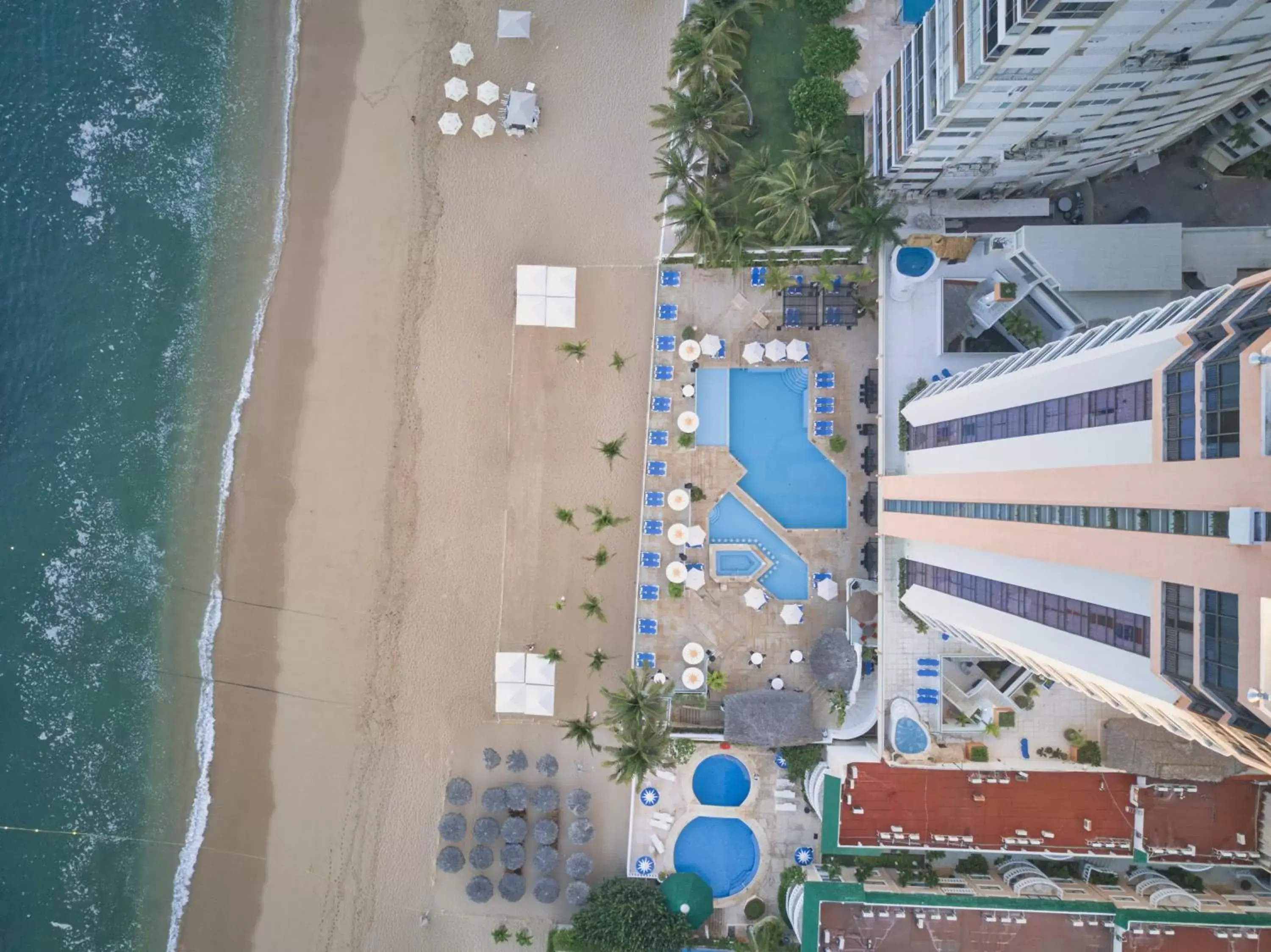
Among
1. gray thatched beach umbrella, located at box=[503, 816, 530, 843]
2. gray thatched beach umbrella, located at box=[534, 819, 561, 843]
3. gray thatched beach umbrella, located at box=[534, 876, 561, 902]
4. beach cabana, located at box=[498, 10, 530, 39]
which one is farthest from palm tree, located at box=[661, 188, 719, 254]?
gray thatched beach umbrella, located at box=[534, 876, 561, 902]

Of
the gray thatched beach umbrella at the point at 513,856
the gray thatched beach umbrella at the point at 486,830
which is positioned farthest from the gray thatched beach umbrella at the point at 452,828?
the gray thatched beach umbrella at the point at 513,856

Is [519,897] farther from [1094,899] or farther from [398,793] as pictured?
[1094,899]

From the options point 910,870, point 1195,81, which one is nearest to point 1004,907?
point 910,870

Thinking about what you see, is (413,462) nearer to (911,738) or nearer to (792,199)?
(792,199)

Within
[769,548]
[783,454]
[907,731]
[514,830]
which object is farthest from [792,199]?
[514,830]

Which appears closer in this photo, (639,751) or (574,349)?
(639,751)

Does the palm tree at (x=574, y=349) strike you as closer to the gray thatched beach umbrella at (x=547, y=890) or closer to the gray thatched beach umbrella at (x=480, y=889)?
the gray thatched beach umbrella at (x=547, y=890)
